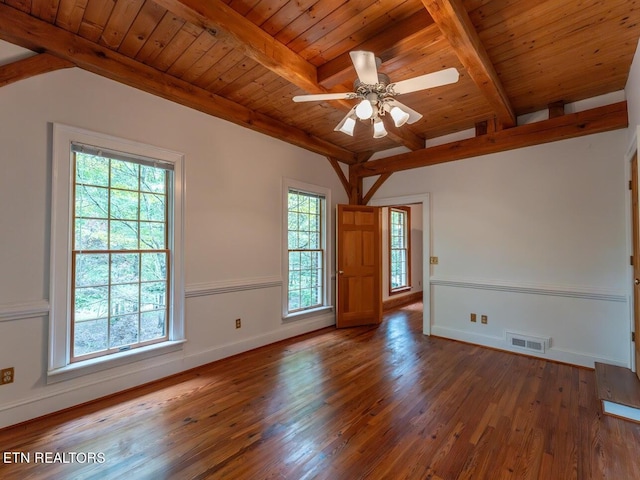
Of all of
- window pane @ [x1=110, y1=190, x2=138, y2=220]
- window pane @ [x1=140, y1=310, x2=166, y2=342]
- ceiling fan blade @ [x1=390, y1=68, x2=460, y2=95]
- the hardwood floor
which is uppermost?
ceiling fan blade @ [x1=390, y1=68, x2=460, y2=95]

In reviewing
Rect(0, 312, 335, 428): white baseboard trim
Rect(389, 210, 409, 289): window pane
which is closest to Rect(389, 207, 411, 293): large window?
Rect(389, 210, 409, 289): window pane

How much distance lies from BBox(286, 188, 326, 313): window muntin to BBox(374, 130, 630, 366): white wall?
1680 mm

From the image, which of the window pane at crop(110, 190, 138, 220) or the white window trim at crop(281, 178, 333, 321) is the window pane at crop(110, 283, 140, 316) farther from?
the white window trim at crop(281, 178, 333, 321)

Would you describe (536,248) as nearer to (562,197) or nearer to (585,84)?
(562,197)

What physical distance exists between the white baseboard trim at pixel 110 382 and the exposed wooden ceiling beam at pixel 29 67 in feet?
7.75

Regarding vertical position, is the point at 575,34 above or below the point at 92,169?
above

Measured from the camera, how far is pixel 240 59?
8.50ft

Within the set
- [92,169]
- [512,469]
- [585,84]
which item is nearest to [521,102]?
[585,84]

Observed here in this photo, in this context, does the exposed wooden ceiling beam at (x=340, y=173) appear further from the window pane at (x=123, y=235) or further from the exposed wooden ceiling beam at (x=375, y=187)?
the window pane at (x=123, y=235)

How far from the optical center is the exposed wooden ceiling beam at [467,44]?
5.98ft

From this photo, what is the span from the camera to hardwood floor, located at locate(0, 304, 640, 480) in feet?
5.74

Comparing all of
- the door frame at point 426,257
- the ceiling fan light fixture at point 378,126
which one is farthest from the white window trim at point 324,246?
the ceiling fan light fixture at point 378,126

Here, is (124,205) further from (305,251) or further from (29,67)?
(305,251)

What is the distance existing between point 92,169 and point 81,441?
2.11m
